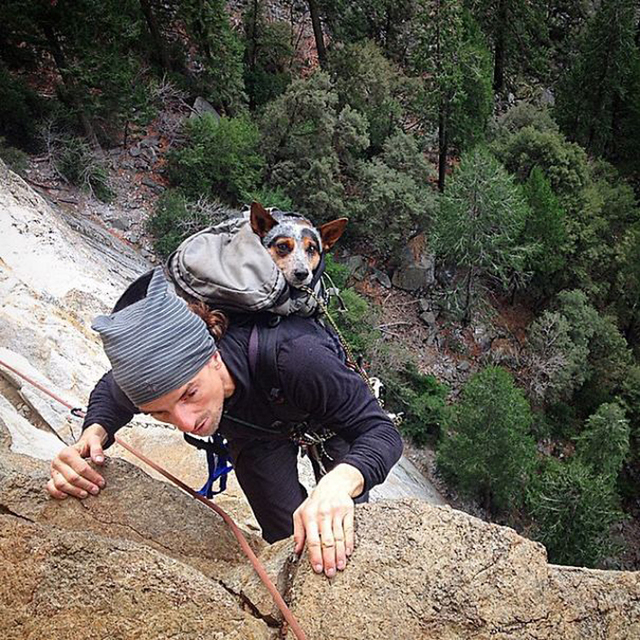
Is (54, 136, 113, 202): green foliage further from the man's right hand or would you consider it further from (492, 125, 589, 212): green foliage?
the man's right hand

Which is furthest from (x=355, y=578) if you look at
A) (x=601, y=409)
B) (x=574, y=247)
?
(x=574, y=247)

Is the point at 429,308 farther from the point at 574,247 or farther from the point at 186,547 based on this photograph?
the point at 186,547

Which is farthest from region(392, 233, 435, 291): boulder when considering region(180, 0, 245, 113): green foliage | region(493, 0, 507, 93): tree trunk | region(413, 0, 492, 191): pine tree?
region(493, 0, 507, 93): tree trunk

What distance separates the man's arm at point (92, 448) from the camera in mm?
2875

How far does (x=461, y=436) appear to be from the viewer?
16.2m

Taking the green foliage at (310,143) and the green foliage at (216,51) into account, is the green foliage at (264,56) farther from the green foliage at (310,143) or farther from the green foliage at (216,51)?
the green foliage at (310,143)

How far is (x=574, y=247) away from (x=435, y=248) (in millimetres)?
4734

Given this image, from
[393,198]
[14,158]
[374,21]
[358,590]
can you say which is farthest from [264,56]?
[358,590]

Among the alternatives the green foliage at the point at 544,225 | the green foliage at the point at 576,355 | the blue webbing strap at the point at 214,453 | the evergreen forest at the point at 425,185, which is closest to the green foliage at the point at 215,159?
the evergreen forest at the point at 425,185

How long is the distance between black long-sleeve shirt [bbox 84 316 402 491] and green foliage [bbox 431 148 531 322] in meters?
16.5

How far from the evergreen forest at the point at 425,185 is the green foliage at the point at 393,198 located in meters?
0.07

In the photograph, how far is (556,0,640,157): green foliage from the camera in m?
24.1

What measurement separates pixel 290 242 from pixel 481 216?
54.4 feet

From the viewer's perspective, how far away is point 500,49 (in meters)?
27.5
